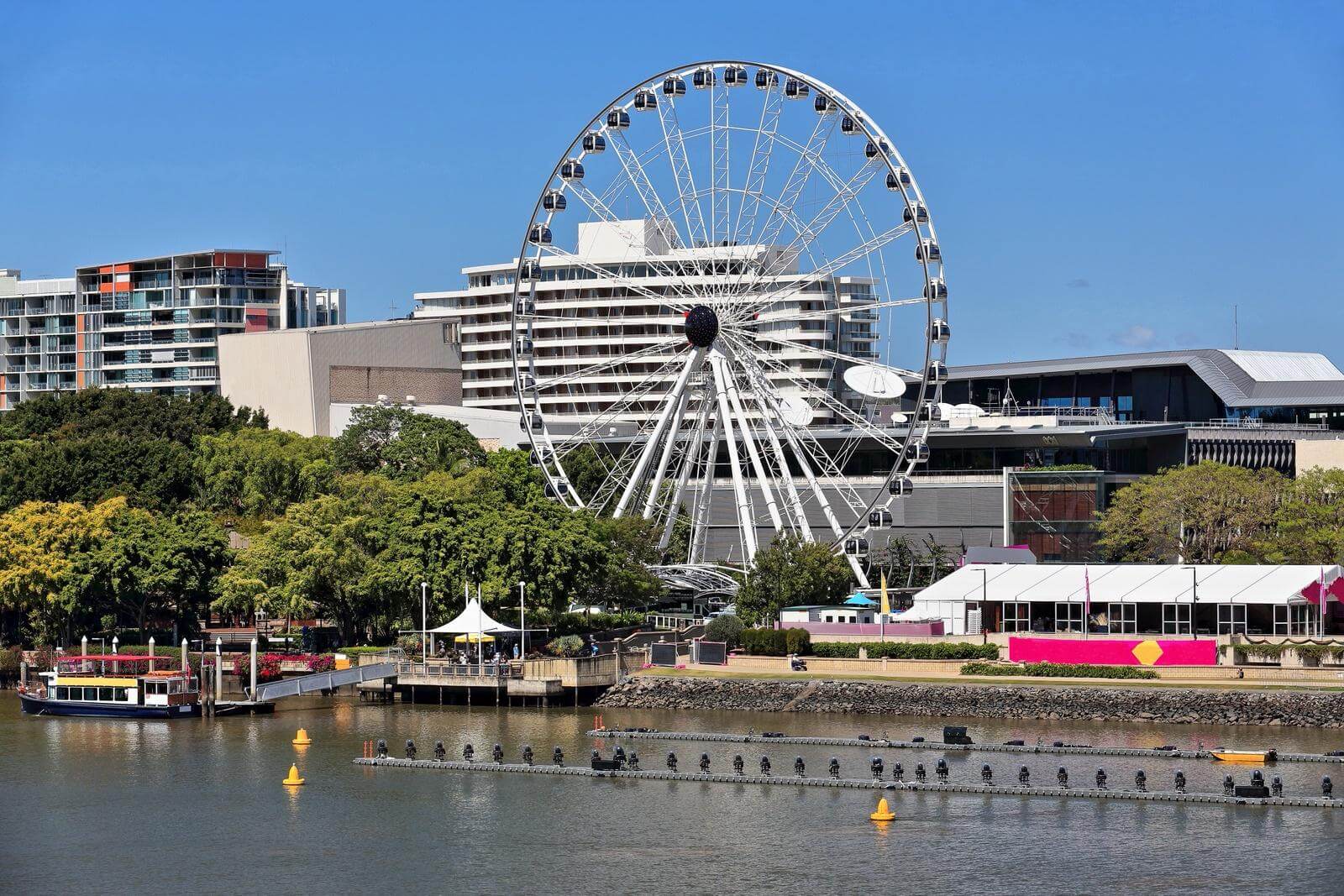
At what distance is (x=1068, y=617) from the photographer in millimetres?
104688

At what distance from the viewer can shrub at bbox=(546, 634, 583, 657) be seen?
331 feet

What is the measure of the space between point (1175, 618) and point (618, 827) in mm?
42867

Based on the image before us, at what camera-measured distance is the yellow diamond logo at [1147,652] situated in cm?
9362

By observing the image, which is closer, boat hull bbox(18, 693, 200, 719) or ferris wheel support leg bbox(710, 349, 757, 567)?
boat hull bbox(18, 693, 200, 719)

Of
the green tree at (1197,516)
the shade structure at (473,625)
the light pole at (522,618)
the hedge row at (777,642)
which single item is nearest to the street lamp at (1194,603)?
the green tree at (1197,516)

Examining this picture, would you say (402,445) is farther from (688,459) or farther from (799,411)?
(688,459)

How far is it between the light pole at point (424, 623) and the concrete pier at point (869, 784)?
20.7 metres

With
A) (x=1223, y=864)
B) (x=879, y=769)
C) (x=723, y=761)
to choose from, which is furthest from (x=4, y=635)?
Result: (x=1223, y=864)

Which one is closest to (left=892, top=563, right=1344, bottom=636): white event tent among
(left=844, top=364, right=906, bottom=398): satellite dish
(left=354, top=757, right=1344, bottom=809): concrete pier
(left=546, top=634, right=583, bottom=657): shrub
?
(left=546, top=634, right=583, bottom=657): shrub

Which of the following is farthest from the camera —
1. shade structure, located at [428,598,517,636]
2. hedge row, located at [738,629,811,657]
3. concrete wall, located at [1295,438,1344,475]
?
concrete wall, located at [1295,438,1344,475]

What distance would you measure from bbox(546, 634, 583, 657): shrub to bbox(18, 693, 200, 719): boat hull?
55.2ft

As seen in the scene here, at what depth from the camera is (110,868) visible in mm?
62938

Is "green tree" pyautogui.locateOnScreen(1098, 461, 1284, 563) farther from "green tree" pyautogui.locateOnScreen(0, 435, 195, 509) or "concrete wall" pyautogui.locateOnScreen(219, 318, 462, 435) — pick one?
"concrete wall" pyautogui.locateOnScreen(219, 318, 462, 435)

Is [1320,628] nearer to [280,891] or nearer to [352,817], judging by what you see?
[352,817]
